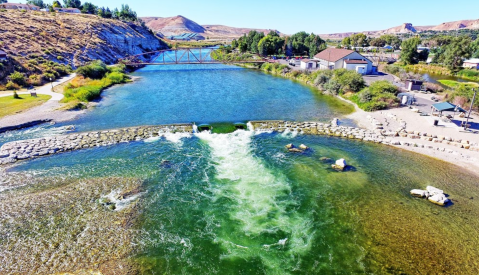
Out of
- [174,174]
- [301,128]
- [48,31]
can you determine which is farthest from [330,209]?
[48,31]

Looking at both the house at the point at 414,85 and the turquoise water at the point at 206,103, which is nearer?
the turquoise water at the point at 206,103

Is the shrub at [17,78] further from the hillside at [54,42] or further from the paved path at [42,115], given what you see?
A: the paved path at [42,115]

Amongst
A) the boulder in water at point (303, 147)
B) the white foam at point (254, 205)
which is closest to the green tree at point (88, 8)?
the white foam at point (254, 205)

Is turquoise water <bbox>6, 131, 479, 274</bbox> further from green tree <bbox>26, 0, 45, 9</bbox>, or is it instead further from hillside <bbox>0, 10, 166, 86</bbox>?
green tree <bbox>26, 0, 45, 9</bbox>

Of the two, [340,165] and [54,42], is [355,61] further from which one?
[54,42]

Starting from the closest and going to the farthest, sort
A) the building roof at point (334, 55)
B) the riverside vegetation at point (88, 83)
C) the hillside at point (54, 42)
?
the riverside vegetation at point (88, 83) < the hillside at point (54, 42) < the building roof at point (334, 55)

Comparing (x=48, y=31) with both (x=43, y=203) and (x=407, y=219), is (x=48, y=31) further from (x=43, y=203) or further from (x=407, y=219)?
(x=407, y=219)

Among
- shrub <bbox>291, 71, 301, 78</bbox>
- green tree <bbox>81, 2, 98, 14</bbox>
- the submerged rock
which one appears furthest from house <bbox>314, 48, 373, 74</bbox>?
green tree <bbox>81, 2, 98, 14</bbox>
